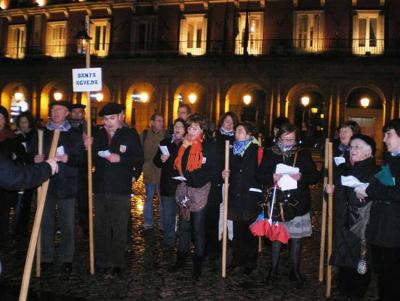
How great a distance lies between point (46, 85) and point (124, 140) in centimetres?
2848

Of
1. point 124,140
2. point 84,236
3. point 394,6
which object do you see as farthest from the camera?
point 394,6

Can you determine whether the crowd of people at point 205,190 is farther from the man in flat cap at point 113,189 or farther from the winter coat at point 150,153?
the winter coat at point 150,153

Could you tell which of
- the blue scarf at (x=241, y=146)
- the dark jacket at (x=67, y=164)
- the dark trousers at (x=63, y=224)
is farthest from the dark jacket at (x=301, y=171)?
the dark trousers at (x=63, y=224)

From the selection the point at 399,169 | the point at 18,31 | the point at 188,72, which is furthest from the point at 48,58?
the point at 399,169

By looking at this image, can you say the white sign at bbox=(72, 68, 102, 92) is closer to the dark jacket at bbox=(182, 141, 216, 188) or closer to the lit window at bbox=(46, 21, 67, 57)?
the dark jacket at bbox=(182, 141, 216, 188)

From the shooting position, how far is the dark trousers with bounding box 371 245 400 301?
4.62 meters

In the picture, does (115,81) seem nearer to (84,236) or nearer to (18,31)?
(18,31)

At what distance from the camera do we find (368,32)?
86.0 ft

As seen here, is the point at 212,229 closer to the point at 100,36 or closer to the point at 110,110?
the point at 110,110

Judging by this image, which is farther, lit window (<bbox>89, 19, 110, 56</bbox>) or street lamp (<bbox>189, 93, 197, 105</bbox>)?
lit window (<bbox>89, 19, 110, 56</bbox>)

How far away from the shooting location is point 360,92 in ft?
91.6

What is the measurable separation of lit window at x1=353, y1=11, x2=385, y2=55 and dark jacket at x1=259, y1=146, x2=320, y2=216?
22.2 meters

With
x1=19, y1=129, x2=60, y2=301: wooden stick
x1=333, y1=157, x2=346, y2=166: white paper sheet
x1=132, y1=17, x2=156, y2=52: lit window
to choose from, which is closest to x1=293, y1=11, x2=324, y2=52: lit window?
x1=132, y1=17, x2=156, y2=52: lit window

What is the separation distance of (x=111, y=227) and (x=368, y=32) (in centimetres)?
2416
